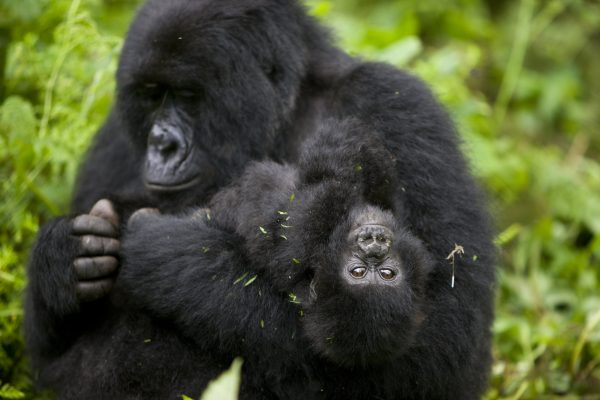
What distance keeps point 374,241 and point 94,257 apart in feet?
4.03

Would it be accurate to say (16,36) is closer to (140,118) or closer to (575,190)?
(140,118)

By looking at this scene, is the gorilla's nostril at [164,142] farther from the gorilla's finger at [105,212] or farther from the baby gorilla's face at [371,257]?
the baby gorilla's face at [371,257]

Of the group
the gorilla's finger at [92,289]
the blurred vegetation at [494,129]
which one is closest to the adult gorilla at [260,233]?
the gorilla's finger at [92,289]

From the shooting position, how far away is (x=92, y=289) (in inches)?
131

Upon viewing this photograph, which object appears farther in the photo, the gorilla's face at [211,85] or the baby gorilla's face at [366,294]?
the gorilla's face at [211,85]

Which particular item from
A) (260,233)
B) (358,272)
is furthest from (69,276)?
(358,272)

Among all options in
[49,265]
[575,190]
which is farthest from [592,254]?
[49,265]

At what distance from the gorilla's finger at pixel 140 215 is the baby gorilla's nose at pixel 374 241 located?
1.07 m

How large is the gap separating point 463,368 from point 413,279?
0.57m

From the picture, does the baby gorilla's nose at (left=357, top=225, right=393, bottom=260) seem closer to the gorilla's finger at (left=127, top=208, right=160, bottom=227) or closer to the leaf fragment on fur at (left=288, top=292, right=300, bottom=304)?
the leaf fragment on fur at (left=288, top=292, right=300, bottom=304)

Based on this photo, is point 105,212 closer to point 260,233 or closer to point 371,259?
point 260,233

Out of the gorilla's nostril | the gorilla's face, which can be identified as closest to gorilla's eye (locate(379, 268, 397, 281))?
the gorilla's face

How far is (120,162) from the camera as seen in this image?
417 centimetres

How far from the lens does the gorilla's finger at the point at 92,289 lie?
3.32 m
